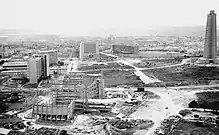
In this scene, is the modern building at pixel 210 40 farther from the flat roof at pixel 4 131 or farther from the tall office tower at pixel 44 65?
the flat roof at pixel 4 131

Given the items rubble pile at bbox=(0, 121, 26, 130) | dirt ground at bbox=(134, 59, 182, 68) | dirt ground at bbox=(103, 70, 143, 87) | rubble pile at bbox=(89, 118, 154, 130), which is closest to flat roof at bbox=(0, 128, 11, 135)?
rubble pile at bbox=(0, 121, 26, 130)

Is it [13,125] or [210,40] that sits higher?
[210,40]

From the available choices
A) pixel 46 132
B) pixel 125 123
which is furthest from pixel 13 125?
pixel 125 123

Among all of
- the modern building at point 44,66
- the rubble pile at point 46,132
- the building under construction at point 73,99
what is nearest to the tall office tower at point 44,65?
the modern building at point 44,66

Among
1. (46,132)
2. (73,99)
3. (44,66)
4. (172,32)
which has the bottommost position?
(46,132)

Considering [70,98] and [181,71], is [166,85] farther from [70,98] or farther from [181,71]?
[70,98]

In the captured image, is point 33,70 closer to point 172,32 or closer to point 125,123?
point 125,123

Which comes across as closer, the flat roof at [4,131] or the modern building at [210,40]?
the flat roof at [4,131]
